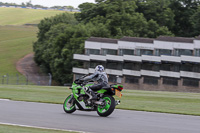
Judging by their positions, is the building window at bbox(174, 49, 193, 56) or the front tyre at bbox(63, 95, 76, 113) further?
the building window at bbox(174, 49, 193, 56)

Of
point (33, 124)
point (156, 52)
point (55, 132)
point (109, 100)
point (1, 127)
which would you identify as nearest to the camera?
point (55, 132)

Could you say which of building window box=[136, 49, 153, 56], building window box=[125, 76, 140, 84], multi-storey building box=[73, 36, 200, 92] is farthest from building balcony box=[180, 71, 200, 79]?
building window box=[125, 76, 140, 84]

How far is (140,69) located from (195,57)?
13182 millimetres

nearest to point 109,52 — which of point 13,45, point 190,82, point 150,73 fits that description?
point 150,73

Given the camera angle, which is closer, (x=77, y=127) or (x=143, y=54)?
(x=77, y=127)

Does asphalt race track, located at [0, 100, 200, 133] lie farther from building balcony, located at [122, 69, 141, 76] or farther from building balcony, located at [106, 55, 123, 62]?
building balcony, located at [106, 55, 123, 62]

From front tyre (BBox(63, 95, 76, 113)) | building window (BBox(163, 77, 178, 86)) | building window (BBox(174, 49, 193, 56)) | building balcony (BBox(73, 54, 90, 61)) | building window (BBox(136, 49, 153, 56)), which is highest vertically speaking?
front tyre (BBox(63, 95, 76, 113))

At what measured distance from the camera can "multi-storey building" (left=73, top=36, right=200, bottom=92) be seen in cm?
8419

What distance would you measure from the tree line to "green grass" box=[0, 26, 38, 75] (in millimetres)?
9410

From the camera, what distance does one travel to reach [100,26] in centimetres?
10806

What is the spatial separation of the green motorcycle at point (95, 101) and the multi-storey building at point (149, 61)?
66.8 m

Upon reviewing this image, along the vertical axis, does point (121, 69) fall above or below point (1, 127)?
below

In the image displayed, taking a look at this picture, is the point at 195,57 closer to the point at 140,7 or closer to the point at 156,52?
the point at 156,52

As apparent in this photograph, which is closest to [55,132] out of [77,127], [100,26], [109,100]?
[77,127]
